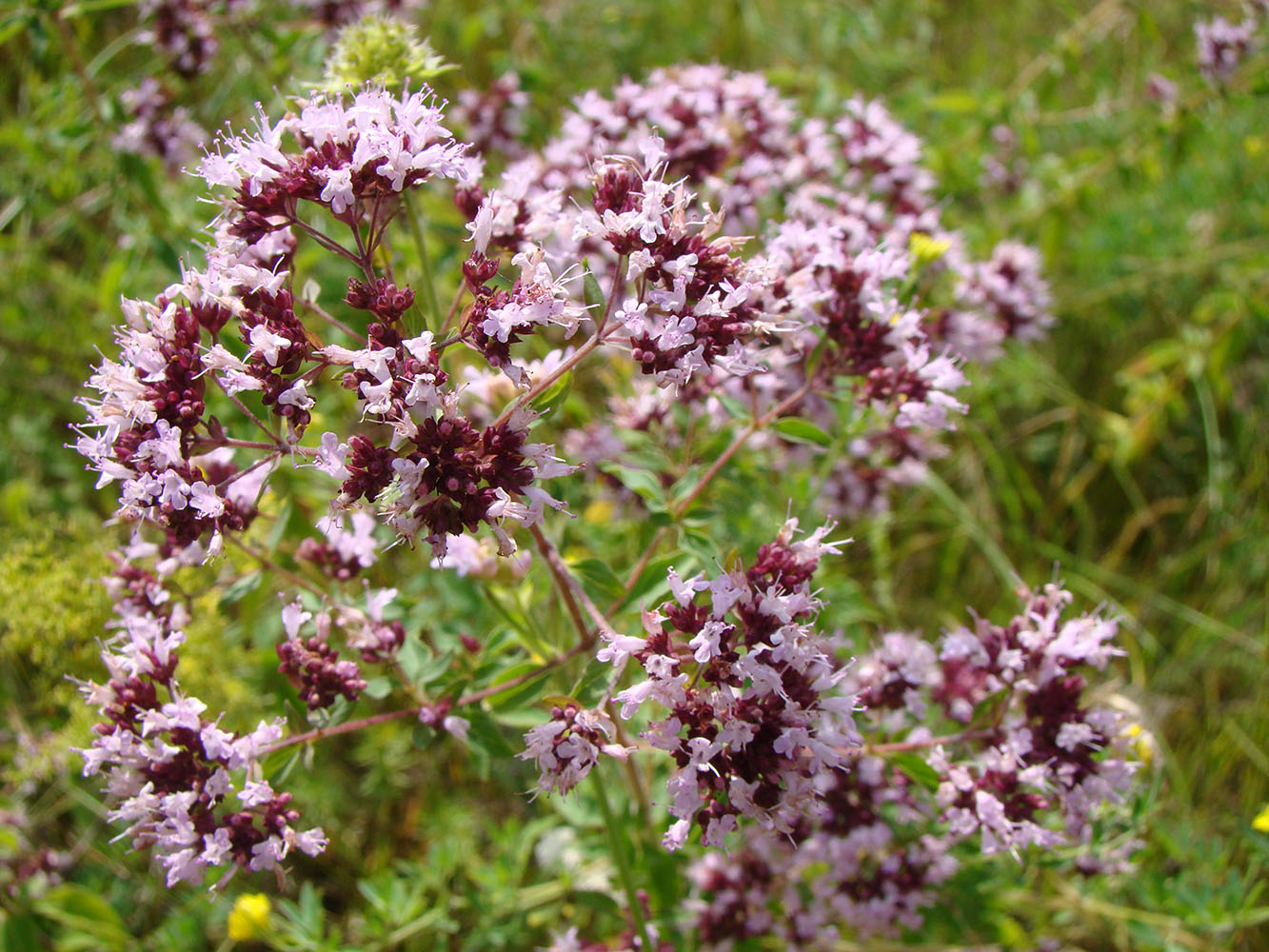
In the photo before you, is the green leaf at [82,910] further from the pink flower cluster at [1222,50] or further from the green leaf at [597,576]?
the pink flower cluster at [1222,50]

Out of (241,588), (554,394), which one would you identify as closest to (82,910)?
(241,588)

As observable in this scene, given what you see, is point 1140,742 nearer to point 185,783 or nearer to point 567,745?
point 567,745

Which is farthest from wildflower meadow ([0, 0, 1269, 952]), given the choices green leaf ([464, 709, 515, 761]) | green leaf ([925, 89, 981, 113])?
green leaf ([925, 89, 981, 113])

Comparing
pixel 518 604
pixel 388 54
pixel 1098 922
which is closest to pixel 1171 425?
pixel 1098 922

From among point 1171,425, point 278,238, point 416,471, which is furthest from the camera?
point 1171,425

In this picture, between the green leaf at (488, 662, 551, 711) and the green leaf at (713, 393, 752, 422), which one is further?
the green leaf at (713, 393, 752, 422)

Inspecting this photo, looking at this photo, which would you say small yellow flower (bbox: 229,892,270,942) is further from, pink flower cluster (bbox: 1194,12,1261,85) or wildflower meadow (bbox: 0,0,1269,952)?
pink flower cluster (bbox: 1194,12,1261,85)

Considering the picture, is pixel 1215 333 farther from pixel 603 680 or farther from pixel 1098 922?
pixel 603 680

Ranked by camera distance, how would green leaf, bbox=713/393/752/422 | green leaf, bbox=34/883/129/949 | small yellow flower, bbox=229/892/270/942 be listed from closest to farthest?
green leaf, bbox=713/393/752/422 → small yellow flower, bbox=229/892/270/942 → green leaf, bbox=34/883/129/949

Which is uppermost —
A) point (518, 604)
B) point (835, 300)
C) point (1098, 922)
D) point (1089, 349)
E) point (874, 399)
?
point (1089, 349)
